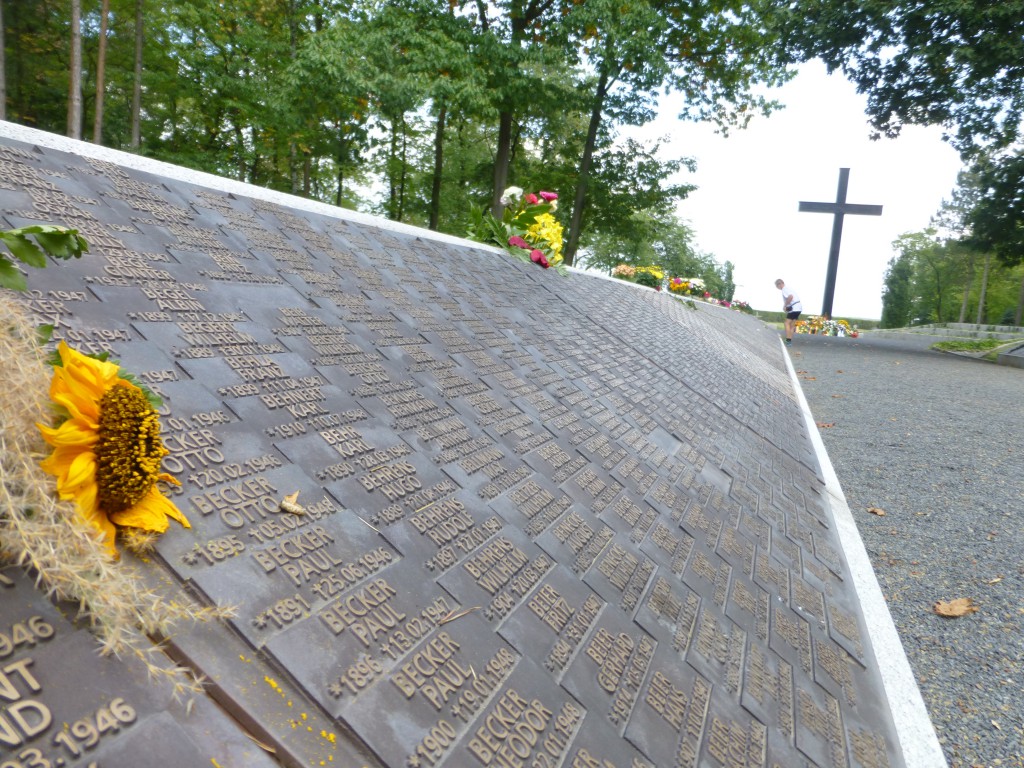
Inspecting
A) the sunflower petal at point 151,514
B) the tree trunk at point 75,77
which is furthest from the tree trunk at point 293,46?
the sunflower petal at point 151,514

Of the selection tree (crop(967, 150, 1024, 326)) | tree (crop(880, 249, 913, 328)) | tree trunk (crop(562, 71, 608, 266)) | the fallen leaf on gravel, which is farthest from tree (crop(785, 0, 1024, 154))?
tree (crop(880, 249, 913, 328))

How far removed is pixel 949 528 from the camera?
496 centimetres

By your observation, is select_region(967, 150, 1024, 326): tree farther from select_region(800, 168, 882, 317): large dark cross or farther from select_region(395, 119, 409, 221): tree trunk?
select_region(395, 119, 409, 221): tree trunk

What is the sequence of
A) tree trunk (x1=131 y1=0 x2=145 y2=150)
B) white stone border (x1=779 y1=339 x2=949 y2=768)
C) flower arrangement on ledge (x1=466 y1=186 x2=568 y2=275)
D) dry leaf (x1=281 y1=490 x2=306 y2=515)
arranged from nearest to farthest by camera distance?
1. dry leaf (x1=281 y1=490 x2=306 y2=515)
2. white stone border (x1=779 y1=339 x2=949 y2=768)
3. flower arrangement on ledge (x1=466 y1=186 x2=568 y2=275)
4. tree trunk (x1=131 y1=0 x2=145 y2=150)

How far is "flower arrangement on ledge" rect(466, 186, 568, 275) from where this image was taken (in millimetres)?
5570

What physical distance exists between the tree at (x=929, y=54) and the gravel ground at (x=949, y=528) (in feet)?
29.7

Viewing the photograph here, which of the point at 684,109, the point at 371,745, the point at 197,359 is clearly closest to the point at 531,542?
the point at 371,745

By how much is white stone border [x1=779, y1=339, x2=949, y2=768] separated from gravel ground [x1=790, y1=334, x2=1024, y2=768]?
60cm

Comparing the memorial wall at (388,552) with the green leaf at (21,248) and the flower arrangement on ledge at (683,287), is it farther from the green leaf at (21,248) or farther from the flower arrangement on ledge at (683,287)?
the flower arrangement on ledge at (683,287)

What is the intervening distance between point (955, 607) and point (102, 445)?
445 centimetres

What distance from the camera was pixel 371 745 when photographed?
94 centimetres

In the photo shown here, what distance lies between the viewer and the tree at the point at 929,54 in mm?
14688

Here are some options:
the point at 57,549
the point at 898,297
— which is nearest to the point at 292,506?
the point at 57,549

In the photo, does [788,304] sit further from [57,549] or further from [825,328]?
[57,549]
